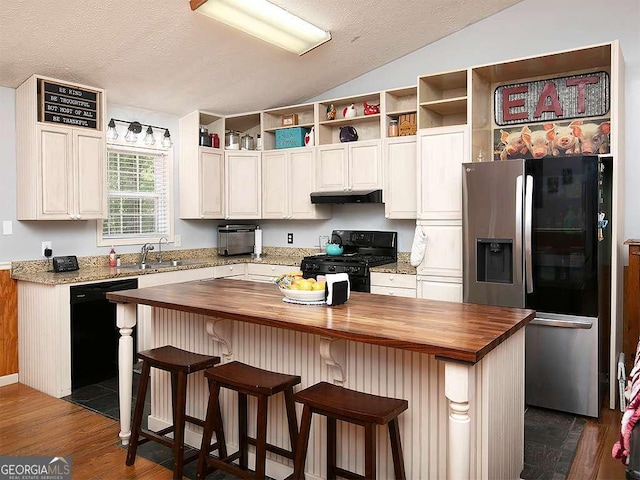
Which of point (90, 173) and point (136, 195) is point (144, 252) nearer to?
point (136, 195)

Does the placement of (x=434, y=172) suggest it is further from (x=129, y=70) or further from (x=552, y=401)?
(x=129, y=70)

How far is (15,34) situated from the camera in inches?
130

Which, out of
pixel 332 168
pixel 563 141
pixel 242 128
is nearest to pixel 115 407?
pixel 332 168

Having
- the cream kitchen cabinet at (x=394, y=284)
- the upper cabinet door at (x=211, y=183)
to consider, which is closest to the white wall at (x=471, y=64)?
the upper cabinet door at (x=211, y=183)

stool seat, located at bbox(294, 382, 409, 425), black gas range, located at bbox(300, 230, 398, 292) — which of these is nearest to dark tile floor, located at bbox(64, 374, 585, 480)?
stool seat, located at bbox(294, 382, 409, 425)

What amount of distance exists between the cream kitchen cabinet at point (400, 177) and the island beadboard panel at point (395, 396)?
2.24m

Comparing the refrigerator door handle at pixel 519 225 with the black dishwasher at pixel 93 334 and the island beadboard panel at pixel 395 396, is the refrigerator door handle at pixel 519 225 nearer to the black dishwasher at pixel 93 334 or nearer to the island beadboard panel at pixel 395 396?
the island beadboard panel at pixel 395 396


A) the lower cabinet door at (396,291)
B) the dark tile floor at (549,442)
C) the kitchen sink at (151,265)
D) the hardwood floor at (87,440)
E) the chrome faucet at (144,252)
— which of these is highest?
the chrome faucet at (144,252)

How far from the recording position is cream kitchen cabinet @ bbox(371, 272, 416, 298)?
421cm

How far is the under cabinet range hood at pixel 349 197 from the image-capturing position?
15.1ft

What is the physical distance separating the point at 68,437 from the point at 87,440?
5.8 inches

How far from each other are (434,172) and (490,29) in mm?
1440

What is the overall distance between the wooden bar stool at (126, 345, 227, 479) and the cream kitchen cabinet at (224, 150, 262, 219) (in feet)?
9.37

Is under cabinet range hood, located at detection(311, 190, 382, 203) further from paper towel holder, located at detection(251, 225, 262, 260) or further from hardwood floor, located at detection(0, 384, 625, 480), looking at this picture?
hardwood floor, located at detection(0, 384, 625, 480)
